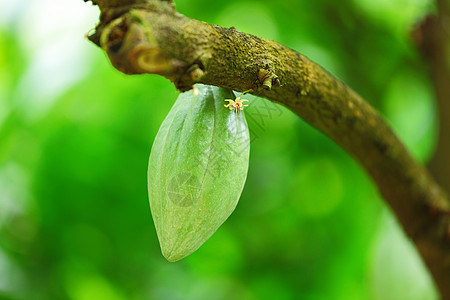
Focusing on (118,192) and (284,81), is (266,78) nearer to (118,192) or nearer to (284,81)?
(284,81)

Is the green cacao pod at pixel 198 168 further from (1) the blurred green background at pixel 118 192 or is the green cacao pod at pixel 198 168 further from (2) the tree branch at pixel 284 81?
(1) the blurred green background at pixel 118 192

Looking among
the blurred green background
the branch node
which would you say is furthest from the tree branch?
the blurred green background

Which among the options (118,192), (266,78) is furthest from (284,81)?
(118,192)

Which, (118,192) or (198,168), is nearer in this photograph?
(198,168)

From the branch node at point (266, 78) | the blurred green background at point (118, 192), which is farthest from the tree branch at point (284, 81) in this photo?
the blurred green background at point (118, 192)

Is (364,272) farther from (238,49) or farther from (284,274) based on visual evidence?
(238,49)

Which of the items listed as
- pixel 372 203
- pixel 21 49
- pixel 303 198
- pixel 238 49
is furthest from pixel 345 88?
pixel 21 49
